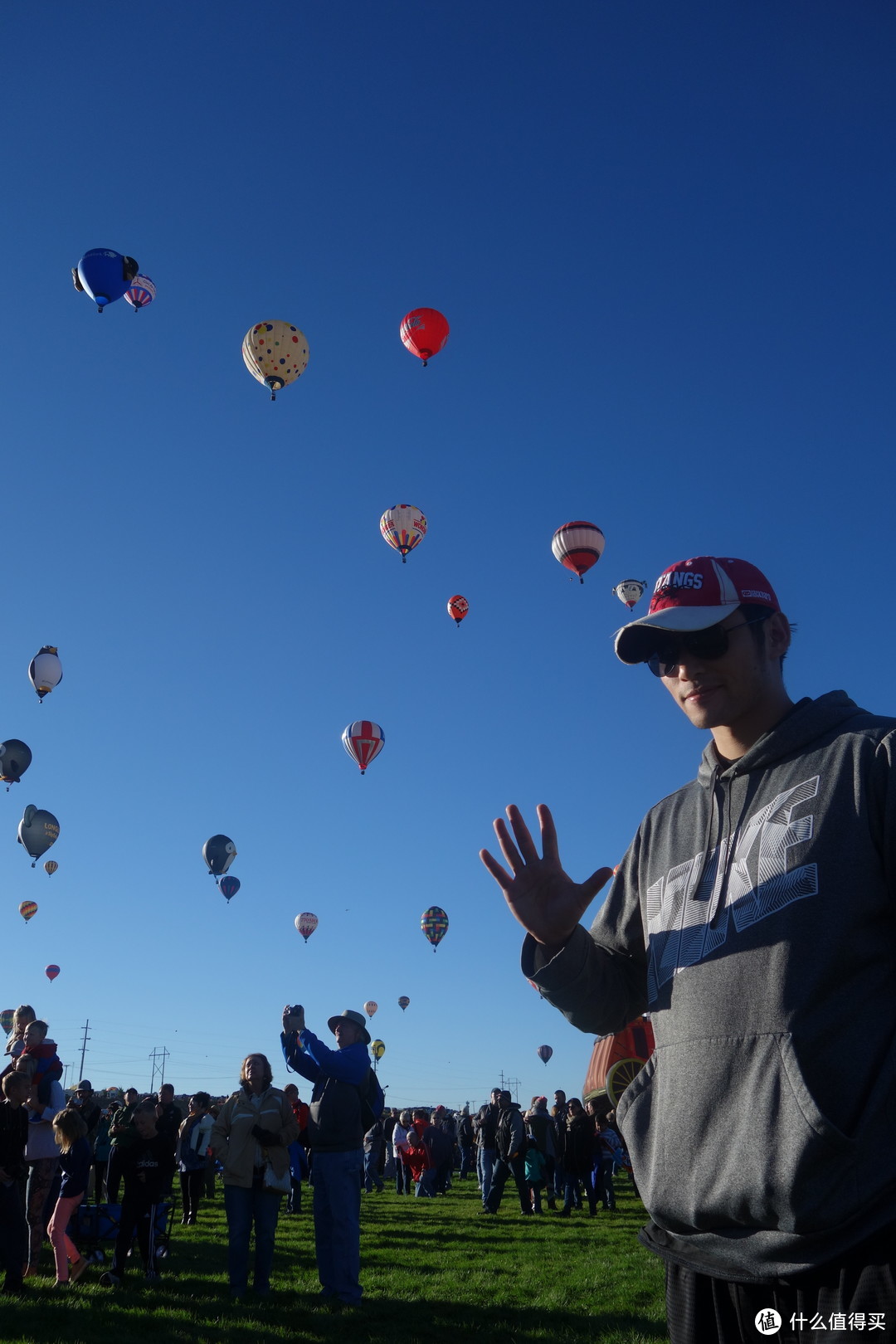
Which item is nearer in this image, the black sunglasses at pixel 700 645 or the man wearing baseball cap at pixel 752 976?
the man wearing baseball cap at pixel 752 976

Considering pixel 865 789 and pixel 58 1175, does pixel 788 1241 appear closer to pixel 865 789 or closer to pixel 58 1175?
pixel 865 789

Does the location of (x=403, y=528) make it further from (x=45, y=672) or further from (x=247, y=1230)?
(x=247, y=1230)

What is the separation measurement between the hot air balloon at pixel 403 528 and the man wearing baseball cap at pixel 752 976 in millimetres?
27434

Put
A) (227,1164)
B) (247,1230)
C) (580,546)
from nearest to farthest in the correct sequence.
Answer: (227,1164) < (247,1230) < (580,546)

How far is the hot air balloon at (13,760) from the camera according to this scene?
34.1 metres

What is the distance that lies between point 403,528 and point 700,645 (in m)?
27.7

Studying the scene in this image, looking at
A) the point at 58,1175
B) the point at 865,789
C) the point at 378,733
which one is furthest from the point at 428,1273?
the point at 378,733

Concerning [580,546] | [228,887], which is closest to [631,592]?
[580,546]

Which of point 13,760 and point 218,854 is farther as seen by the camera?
point 218,854

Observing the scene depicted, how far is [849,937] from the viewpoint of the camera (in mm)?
2133

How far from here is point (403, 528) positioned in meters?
30.0

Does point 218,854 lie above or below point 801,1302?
above

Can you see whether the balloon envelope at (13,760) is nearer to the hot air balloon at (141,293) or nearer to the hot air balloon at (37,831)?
the hot air balloon at (37,831)

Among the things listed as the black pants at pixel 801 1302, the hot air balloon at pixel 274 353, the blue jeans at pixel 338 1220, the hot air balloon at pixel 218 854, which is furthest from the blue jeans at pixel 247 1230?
the hot air balloon at pixel 218 854
